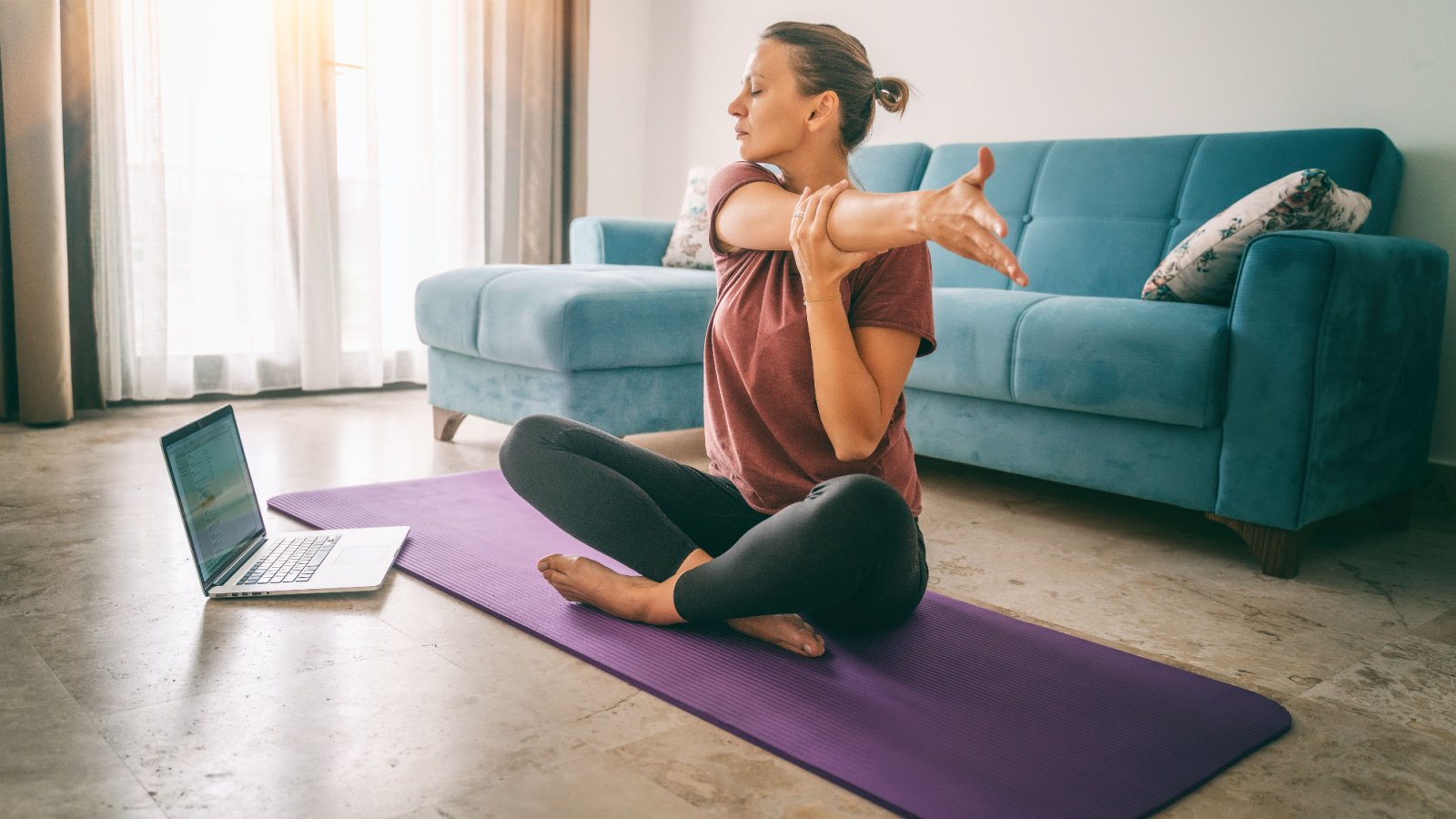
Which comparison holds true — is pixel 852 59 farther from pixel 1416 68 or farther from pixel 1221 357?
pixel 1416 68

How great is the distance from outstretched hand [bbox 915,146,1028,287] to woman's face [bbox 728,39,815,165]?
1.44 ft

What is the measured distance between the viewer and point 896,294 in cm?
131

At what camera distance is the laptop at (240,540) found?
1.54 meters

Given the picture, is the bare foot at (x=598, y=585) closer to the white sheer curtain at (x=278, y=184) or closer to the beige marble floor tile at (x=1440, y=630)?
the beige marble floor tile at (x=1440, y=630)

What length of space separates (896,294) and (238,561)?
111cm

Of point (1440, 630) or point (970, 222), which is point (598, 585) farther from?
point (1440, 630)

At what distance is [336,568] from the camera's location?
5.54 ft

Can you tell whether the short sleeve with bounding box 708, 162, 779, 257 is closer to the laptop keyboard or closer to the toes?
the toes

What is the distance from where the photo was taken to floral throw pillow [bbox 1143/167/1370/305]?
2.01m

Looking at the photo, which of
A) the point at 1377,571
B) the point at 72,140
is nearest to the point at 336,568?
the point at 1377,571

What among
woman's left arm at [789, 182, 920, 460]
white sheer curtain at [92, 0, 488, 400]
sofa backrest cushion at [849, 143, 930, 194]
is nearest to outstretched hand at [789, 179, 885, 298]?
woman's left arm at [789, 182, 920, 460]

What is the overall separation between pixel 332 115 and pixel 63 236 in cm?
98

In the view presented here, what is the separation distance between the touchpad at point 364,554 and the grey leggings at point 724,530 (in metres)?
0.32

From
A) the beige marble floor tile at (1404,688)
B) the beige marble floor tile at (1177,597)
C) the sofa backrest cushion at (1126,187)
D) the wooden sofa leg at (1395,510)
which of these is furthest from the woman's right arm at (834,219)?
the wooden sofa leg at (1395,510)
